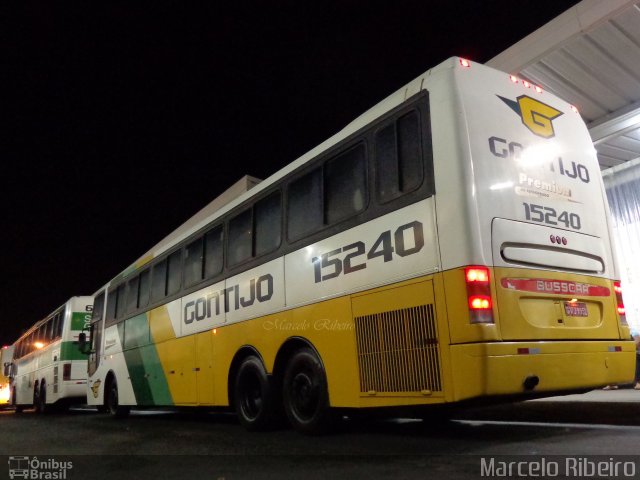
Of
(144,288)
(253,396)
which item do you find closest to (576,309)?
(253,396)

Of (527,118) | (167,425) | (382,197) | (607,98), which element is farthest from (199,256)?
(607,98)

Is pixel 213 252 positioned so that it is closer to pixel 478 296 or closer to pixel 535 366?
pixel 478 296

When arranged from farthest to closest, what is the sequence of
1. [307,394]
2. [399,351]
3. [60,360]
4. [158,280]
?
[60,360] < [158,280] < [307,394] < [399,351]

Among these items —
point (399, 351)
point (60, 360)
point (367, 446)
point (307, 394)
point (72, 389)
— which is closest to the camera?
point (399, 351)

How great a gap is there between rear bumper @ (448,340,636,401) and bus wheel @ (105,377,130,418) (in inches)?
368

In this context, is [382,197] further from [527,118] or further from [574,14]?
[574,14]

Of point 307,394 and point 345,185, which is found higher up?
point 345,185

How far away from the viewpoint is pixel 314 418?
18.5ft

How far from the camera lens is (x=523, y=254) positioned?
4.53 meters

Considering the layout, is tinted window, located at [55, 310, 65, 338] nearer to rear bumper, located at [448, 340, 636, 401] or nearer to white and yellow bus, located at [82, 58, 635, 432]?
white and yellow bus, located at [82, 58, 635, 432]

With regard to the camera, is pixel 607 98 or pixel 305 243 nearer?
pixel 305 243

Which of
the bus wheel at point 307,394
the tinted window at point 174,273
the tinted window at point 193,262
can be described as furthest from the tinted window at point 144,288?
the bus wheel at point 307,394

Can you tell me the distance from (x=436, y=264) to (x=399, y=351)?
2.81ft

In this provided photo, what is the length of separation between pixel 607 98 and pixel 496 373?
739cm
